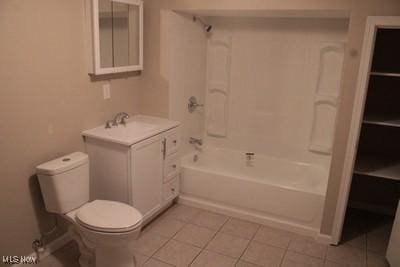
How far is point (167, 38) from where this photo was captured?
9.54 feet

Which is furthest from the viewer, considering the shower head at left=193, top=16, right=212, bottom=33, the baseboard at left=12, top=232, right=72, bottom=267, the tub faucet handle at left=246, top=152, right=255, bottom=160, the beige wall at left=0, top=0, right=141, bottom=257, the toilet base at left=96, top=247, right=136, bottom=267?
the tub faucet handle at left=246, top=152, right=255, bottom=160

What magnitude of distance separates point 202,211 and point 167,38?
160cm

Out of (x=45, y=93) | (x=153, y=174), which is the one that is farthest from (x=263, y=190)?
(x=45, y=93)

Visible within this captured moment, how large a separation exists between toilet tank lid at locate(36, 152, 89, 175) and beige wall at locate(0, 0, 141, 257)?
0.30 feet

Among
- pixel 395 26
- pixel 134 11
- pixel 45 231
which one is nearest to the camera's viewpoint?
pixel 395 26

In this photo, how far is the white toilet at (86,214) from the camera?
2.01 metres

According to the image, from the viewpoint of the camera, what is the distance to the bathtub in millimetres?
2715

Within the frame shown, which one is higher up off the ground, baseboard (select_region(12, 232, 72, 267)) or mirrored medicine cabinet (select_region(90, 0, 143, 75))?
mirrored medicine cabinet (select_region(90, 0, 143, 75))

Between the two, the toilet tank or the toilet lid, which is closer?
the toilet lid

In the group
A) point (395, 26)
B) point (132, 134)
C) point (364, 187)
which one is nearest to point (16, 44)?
point (132, 134)

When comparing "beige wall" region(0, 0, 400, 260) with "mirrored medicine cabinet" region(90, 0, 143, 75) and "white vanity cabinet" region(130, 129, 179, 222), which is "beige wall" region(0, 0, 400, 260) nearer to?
"mirrored medicine cabinet" region(90, 0, 143, 75)

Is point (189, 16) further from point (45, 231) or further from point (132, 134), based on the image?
point (45, 231)

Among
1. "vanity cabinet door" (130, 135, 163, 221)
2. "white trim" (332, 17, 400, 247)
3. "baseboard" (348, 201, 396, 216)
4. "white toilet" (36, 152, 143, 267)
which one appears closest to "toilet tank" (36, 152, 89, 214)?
"white toilet" (36, 152, 143, 267)

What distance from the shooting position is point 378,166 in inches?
107
